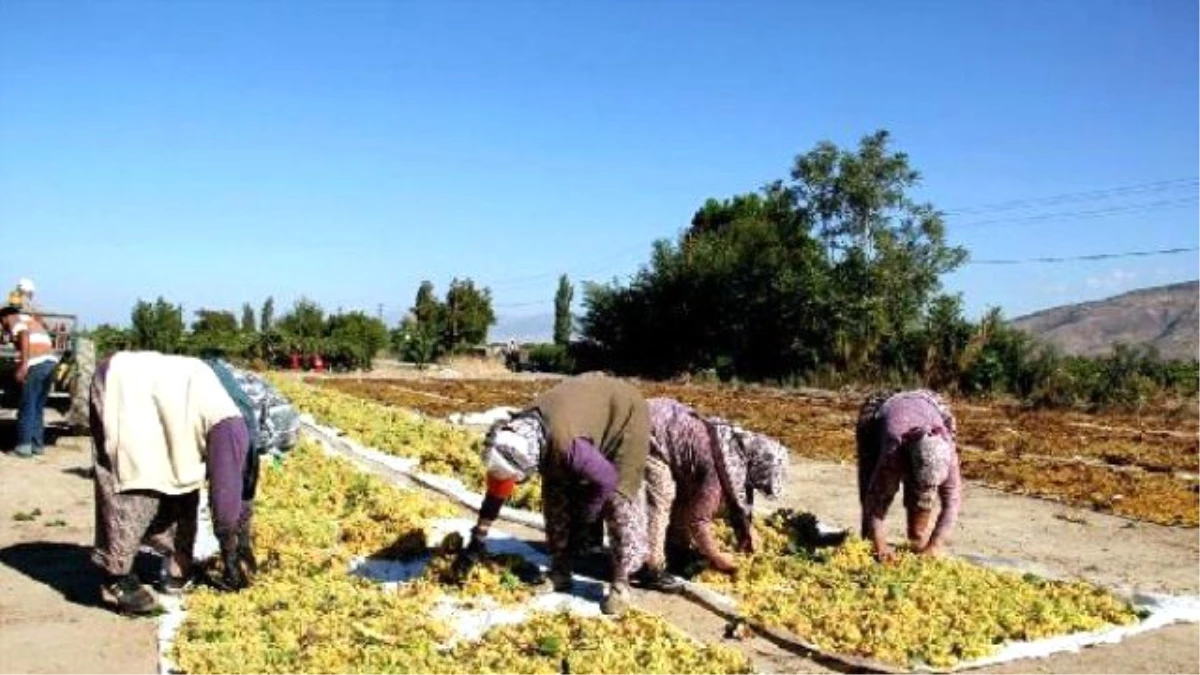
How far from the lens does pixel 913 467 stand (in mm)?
6098

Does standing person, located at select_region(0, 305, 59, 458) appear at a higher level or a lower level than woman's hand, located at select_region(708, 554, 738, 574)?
higher

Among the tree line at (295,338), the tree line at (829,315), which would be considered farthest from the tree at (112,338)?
the tree line at (829,315)

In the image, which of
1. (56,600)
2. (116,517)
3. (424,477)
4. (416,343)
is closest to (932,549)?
(116,517)

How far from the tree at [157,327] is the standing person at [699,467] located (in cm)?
2998

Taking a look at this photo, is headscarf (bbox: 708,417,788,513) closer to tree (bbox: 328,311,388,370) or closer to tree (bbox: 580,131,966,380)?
tree (bbox: 580,131,966,380)

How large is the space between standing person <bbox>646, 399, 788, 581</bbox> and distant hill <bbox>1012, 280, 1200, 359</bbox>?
94672 millimetres

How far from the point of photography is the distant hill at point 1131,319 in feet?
314

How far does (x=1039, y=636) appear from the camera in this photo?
16.9 feet

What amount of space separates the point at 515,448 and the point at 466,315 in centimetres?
4771

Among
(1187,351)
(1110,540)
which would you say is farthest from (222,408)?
(1187,351)

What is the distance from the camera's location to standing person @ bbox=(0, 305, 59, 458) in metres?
10.0

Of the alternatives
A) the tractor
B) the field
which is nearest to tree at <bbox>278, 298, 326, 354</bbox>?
the field

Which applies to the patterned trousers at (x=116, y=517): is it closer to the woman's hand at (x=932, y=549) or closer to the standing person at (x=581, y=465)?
the standing person at (x=581, y=465)

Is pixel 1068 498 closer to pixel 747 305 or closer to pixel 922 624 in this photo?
pixel 922 624
